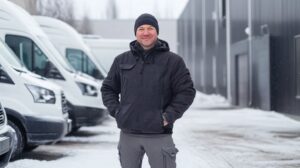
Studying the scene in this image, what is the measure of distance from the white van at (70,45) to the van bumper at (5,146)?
8.50 m

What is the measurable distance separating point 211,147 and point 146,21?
21.6ft

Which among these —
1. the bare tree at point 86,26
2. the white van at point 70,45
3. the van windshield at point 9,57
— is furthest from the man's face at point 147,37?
the bare tree at point 86,26

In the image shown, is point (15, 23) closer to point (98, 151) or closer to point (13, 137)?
point (98, 151)

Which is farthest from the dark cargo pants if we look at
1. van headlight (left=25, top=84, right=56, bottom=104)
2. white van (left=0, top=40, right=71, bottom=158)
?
van headlight (left=25, top=84, right=56, bottom=104)

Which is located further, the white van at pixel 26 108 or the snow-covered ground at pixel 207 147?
the snow-covered ground at pixel 207 147

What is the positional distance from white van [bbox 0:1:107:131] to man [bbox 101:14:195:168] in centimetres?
641

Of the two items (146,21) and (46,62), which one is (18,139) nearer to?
(46,62)

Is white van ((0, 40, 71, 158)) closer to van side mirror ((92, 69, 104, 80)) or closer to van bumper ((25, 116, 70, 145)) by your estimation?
van bumper ((25, 116, 70, 145))

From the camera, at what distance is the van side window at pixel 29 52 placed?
11195 millimetres

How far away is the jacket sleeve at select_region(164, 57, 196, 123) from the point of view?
4688 mm

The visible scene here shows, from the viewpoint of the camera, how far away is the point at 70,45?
1630 cm

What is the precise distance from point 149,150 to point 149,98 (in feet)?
1.45

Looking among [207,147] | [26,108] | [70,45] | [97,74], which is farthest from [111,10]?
[26,108]

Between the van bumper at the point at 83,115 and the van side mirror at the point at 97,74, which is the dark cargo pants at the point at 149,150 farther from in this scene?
the van side mirror at the point at 97,74
